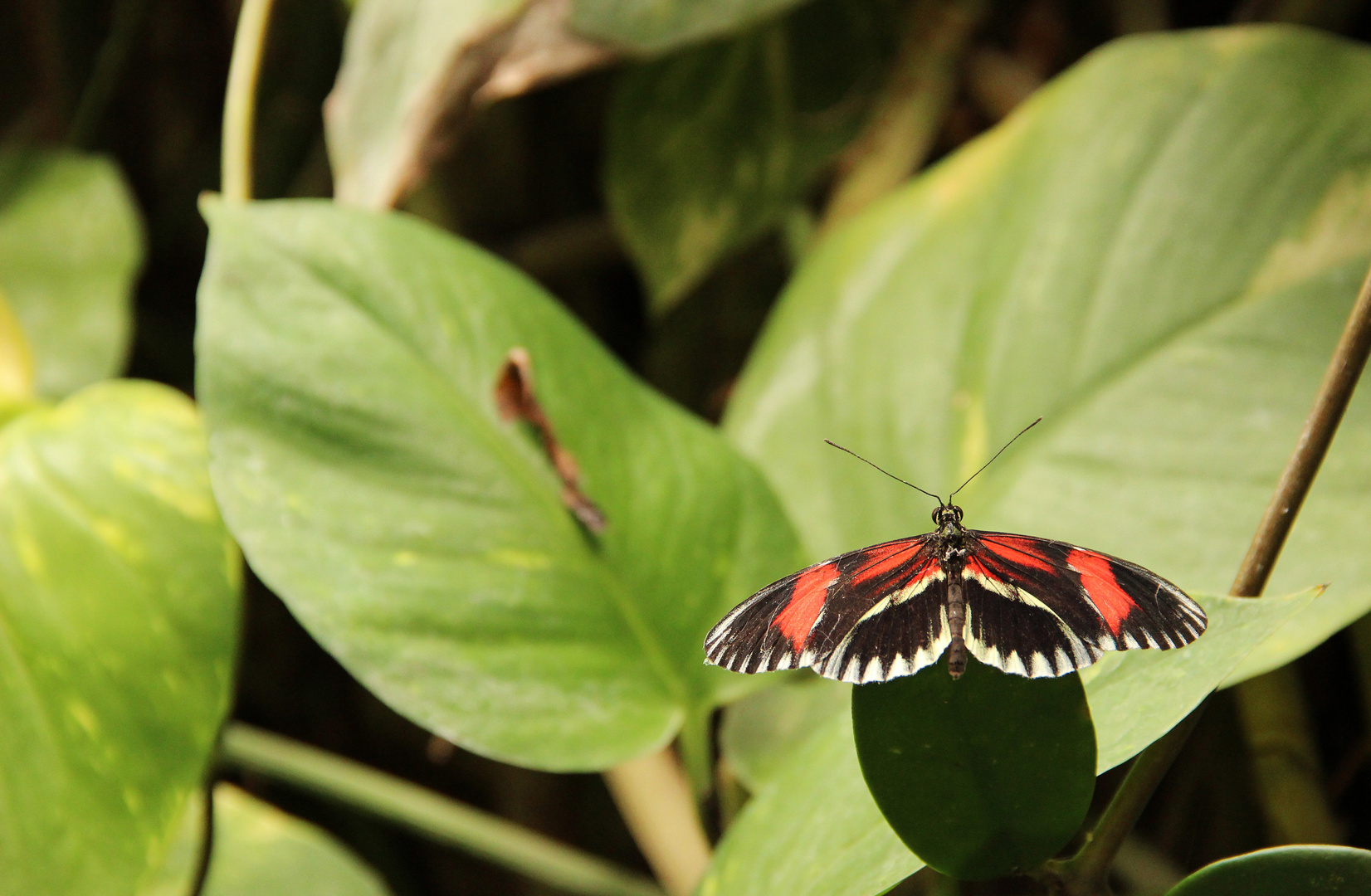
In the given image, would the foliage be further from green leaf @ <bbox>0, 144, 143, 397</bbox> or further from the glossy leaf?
green leaf @ <bbox>0, 144, 143, 397</bbox>

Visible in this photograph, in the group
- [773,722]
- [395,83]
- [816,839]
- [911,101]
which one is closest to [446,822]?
[773,722]

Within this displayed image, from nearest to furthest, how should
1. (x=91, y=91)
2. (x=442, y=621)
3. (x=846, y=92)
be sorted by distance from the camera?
(x=442, y=621), (x=846, y=92), (x=91, y=91)

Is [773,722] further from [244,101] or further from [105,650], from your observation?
[244,101]

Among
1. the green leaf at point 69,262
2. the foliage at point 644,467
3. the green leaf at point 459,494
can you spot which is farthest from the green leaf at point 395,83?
the green leaf at point 69,262

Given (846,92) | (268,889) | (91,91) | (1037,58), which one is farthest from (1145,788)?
(91,91)

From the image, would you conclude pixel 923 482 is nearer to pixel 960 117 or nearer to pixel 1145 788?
pixel 1145 788

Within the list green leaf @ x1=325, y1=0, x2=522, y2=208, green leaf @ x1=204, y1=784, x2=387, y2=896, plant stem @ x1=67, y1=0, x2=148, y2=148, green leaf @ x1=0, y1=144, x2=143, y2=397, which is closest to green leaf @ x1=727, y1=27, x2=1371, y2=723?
green leaf @ x1=325, y1=0, x2=522, y2=208

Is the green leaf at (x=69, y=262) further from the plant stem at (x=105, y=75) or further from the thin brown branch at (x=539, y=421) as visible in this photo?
the thin brown branch at (x=539, y=421)
